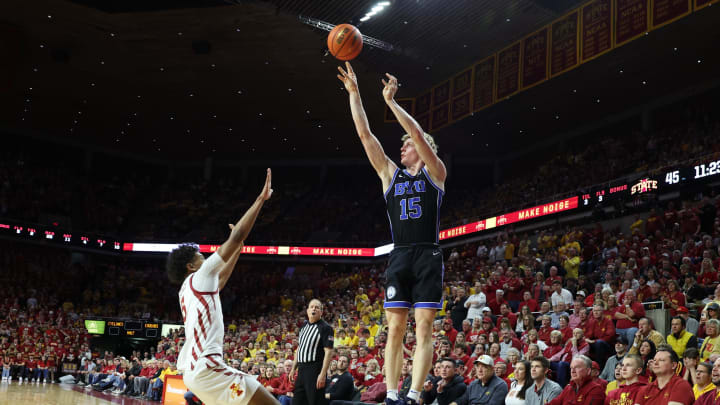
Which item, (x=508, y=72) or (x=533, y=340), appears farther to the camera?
(x=508, y=72)

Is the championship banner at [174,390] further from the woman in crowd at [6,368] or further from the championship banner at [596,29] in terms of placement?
the championship banner at [596,29]

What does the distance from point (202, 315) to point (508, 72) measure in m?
15.2

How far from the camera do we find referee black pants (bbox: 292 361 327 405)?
8.15 metres

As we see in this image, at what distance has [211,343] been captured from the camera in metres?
4.38

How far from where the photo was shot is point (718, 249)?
1226cm

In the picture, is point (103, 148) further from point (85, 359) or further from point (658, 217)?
point (658, 217)

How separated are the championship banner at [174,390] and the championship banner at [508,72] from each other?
1086 centimetres

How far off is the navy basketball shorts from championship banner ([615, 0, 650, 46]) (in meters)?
11.6

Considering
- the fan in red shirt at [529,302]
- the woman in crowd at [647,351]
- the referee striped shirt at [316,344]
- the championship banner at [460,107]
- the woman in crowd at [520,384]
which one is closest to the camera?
the woman in crowd at [647,351]

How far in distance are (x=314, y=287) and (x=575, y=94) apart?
43.7 feet

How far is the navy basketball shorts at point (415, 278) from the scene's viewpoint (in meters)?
4.87

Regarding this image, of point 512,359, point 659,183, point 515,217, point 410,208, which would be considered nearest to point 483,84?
point 659,183

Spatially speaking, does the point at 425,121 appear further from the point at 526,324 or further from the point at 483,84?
the point at 526,324

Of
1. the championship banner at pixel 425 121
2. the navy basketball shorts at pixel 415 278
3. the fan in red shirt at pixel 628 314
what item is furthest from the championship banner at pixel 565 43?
the navy basketball shorts at pixel 415 278
